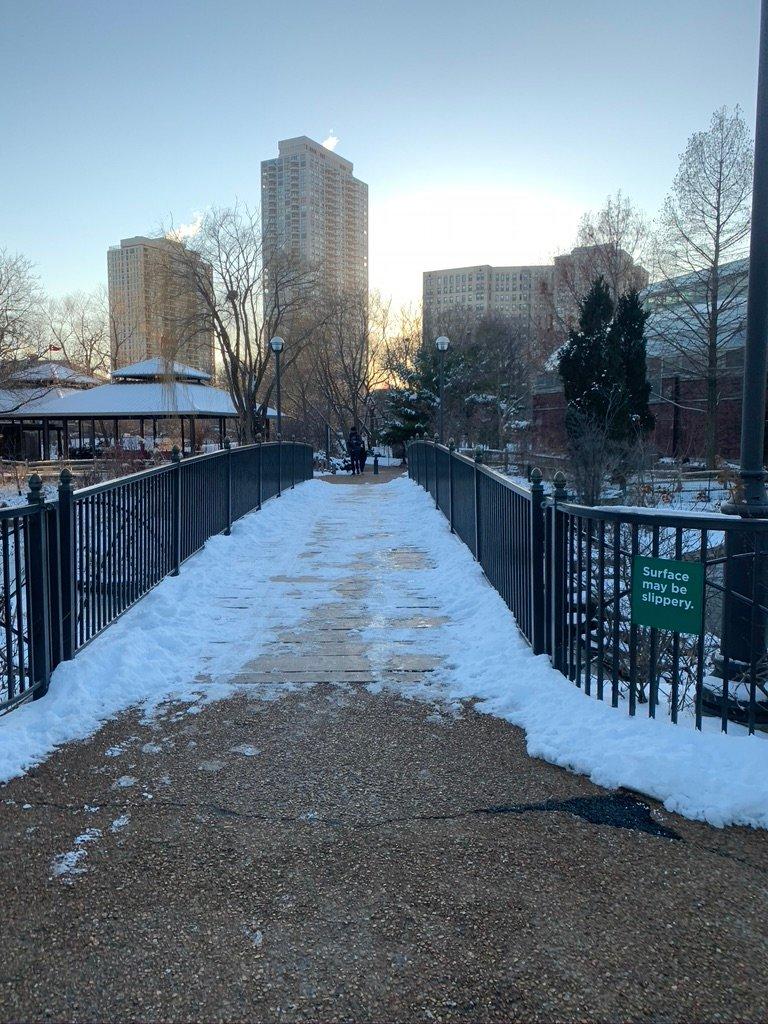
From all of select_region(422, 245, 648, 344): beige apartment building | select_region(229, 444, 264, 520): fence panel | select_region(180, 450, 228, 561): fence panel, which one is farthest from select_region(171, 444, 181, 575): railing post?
select_region(422, 245, 648, 344): beige apartment building

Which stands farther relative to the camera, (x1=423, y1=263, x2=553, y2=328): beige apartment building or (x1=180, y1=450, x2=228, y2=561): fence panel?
(x1=423, y1=263, x2=553, y2=328): beige apartment building

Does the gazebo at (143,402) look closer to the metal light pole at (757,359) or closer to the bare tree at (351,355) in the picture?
the bare tree at (351,355)

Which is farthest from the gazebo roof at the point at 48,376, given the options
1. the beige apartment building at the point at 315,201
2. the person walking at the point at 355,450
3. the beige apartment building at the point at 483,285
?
the beige apartment building at the point at 483,285

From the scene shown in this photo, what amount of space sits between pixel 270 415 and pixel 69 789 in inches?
1551

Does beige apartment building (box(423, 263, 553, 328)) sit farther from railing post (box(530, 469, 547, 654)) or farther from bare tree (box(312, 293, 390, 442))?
railing post (box(530, 469, 547, 654))

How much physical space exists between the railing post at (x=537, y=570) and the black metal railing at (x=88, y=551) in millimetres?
3019

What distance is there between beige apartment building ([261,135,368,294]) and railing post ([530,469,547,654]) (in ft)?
221

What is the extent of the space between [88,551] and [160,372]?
1218 inches

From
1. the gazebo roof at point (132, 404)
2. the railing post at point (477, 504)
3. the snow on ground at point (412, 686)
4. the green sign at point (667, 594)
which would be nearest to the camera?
the snow on ground at point (412, 686)

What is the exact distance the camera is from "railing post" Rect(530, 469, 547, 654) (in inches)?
200

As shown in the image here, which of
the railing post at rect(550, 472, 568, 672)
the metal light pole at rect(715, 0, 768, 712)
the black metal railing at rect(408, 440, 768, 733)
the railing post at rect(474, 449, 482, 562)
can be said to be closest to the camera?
the black metal railing at rect(408, 440, 768, 733)

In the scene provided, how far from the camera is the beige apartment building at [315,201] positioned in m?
72.3

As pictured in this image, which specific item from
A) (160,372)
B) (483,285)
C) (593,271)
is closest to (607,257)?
(593,271)

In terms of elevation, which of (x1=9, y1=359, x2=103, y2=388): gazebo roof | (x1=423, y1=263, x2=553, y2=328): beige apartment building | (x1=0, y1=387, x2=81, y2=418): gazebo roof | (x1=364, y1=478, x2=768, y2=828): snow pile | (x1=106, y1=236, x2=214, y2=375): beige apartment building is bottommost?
(x1=364, y1=478, x2=768, y2=828): snow pile
